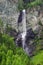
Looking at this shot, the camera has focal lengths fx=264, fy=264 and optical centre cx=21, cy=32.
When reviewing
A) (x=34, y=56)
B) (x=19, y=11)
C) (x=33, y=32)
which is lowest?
(x=34, y=56)

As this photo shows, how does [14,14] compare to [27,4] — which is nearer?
[14,14]

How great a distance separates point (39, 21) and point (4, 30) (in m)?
9.52

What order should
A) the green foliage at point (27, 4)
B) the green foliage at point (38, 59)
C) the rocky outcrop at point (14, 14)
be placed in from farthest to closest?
the green foliage at point (27, 4) → the rocky outcrop at point (14, 14) → the green foliage at point (38, 59)

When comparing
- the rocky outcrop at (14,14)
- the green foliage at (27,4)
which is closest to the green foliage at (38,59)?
the rocky outcrop at (14,14)

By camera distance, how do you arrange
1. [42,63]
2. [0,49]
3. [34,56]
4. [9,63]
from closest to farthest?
[9,63] → [0,49] → [42,63] → [34,56]

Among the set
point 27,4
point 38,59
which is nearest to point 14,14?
point 27,4

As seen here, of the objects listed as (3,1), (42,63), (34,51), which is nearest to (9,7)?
(3,1)

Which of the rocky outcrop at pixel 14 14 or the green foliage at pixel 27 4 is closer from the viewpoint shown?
the rocky outcrop at pixel 14 14

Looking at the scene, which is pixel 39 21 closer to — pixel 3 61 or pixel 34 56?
pixel 34 56

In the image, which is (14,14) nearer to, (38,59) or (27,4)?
(27,4)

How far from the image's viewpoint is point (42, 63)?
51719 millimetres

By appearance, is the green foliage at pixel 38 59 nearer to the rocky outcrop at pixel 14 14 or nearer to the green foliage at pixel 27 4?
the rocky outcrop at pixel 14 14

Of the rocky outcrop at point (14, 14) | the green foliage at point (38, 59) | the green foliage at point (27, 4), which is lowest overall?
the green foliage at point (38, 59)

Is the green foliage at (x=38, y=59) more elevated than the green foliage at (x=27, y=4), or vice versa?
the green foliage at (x=27, y=4)
